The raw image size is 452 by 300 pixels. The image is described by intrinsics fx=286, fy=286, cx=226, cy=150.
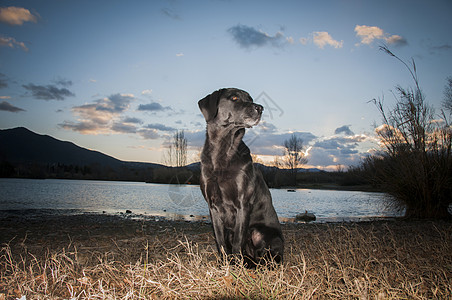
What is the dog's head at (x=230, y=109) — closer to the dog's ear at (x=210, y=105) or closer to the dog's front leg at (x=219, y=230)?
the dog's ear at (x=210, y=105)

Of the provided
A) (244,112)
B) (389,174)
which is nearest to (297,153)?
(389,174)

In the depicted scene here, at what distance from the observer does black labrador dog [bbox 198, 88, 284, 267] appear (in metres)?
3.26

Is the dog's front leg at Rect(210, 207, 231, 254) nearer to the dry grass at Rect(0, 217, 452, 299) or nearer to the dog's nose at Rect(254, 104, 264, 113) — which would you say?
the dry grass at Rect(0, 217, 452, 299)

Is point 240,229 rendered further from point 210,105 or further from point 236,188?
point 210,105

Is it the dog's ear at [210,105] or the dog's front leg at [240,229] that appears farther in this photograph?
the dog's ear at [210,105]

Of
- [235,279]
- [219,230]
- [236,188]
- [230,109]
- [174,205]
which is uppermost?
[230,109]

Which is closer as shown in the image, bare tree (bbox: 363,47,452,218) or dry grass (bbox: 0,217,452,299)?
dry grass (bbox: 0,217,452,299)

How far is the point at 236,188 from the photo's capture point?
3.25 meters

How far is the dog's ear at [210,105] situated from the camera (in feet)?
11.8

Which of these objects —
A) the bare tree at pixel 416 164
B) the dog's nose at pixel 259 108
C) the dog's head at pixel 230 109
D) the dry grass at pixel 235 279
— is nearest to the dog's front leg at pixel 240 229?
the dry grass at pixel 235 279

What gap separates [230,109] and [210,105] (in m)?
0.27

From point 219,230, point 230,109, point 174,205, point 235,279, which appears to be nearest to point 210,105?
point 230,109

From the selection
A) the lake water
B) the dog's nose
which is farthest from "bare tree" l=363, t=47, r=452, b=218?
the dog's nose

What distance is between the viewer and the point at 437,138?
7.70 m
